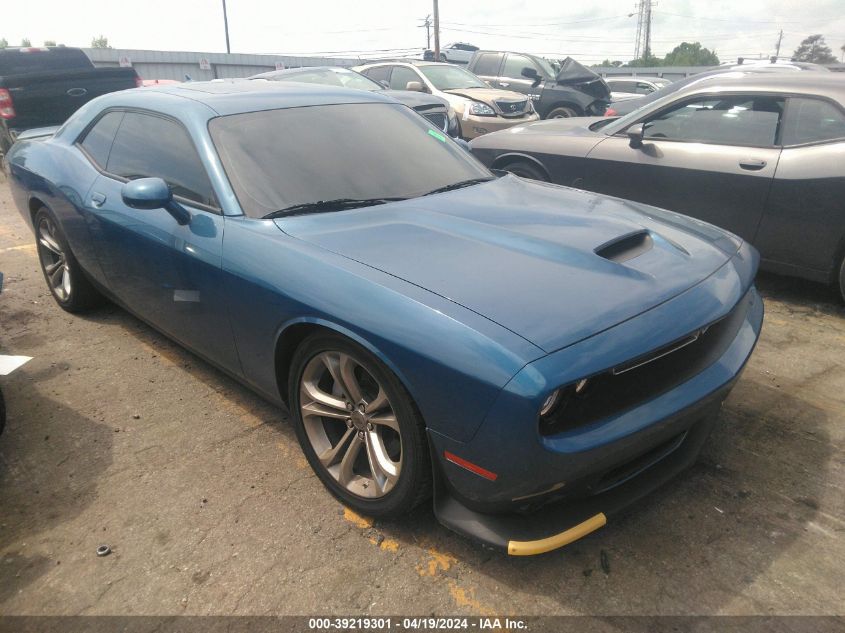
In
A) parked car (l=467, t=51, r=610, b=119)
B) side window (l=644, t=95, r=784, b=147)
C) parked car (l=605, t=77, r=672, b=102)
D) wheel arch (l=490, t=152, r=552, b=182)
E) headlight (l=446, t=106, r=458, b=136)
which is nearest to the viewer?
side window (l=644, t=95, r=784, b=147)

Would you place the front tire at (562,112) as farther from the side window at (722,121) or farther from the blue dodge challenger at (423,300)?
the blue dodge challenger at (423,300)

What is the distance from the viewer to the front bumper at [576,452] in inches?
69.6

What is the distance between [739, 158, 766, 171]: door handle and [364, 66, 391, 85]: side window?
7.88 m

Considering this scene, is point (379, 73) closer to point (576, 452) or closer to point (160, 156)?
point (160, 156)

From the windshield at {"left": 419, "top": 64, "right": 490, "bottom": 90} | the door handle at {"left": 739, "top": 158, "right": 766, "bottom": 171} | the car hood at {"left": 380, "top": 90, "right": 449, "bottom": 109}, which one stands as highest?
the windshield at {"left": 419, "top": 64, "right": 490, "bottom": 90}

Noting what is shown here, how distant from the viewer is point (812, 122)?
163 inches

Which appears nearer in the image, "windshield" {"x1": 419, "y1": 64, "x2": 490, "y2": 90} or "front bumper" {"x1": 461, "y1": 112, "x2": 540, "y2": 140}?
"front bumper" {"x1": 461, "y1": 112, "x2": 540, "y2": 140}

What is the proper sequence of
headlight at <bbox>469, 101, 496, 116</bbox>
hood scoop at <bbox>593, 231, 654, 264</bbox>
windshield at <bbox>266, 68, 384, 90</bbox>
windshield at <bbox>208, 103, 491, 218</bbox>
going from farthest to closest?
headlight at <bbox>469, 101, 496, 116</bbox> → windshield at <bbox>266, 68, 384, 90</bbox> → windshield at <bbox>208, 103, 491, 218</bbox> → hood scoop at <bbox>593, 231, 654, 264</bbox>

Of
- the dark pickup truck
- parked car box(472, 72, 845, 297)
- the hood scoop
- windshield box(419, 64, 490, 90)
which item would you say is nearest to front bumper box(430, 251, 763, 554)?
the hood scoop

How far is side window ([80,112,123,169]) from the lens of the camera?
3.61m

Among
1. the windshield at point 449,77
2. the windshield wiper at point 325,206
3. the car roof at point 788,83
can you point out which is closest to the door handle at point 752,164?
the car roof at point 788,83

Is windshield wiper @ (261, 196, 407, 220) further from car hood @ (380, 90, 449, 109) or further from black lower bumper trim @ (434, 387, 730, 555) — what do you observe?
car hood @ (380, 90, 449, 109)

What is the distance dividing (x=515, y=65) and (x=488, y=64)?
0.60 m

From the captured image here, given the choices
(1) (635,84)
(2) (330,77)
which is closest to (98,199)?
(2) (330,77)
